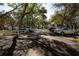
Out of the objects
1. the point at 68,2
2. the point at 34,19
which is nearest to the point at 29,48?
the point at 34,19

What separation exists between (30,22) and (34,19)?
50 mm

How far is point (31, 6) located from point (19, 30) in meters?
0.26

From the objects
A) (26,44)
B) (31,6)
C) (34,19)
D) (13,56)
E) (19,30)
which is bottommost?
(13,56)

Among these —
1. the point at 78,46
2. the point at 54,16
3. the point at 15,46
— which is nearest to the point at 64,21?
the point at 54,16

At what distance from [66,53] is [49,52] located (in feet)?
0.54

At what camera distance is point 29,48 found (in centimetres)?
155

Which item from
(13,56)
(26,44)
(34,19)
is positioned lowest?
(13,56)

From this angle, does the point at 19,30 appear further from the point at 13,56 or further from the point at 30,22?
the point at 13,56

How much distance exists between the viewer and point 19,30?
1560mm

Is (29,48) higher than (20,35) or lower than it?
lower

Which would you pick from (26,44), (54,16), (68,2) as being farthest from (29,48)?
(68,2)

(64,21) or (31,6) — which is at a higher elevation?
(31,6)

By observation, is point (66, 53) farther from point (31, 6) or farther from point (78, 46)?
point (31, 6)

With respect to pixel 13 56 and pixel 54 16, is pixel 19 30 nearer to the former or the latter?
pixel 13 56
